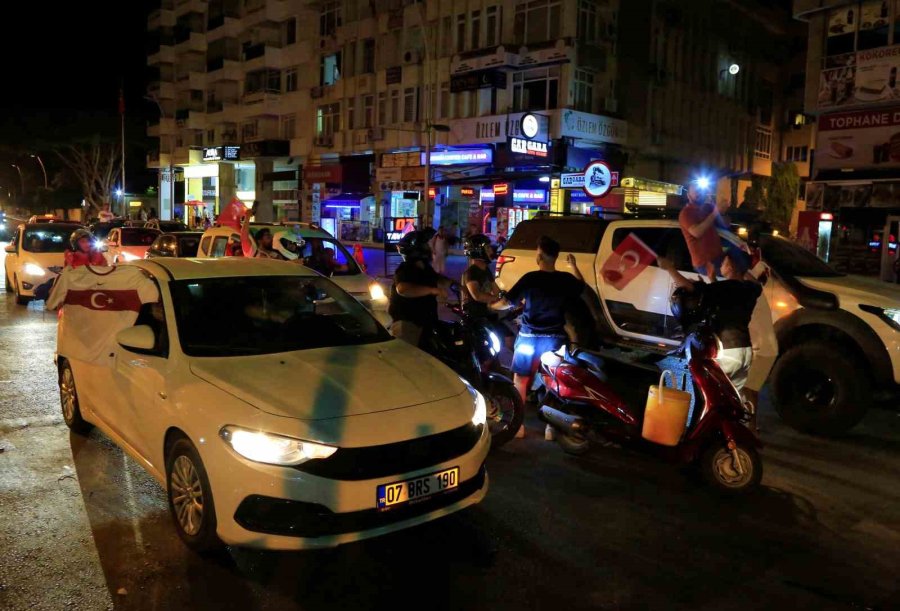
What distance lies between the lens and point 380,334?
536 cm

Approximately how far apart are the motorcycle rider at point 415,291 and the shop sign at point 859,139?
865 inches

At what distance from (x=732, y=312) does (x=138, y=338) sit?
4400 millimetres

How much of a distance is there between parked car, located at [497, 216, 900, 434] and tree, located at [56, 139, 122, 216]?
2408 inches

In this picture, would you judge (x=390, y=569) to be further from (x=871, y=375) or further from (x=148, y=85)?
(x=148, y=85)

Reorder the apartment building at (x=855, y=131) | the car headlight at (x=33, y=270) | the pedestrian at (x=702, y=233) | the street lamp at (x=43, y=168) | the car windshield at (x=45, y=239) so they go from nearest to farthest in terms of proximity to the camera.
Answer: the pedestrian at (x=702, y=233) < the car headlight at (x=33, y=270) < the car windshield at (x=45, y=239) < the apartment building at (x=855, y=131) < the street lamp at (x=43, y=168)

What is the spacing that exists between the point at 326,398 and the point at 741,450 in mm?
3120

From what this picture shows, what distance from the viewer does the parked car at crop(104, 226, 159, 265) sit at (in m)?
17.5

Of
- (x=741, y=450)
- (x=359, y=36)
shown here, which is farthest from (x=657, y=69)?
(x=741, y=450)

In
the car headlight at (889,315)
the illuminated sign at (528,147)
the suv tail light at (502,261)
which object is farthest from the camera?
the illuminated sign at (528,147)

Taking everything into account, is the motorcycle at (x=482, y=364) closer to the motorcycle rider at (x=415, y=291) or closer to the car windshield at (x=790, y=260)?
the motorcycle rider at (x=415, y=291)

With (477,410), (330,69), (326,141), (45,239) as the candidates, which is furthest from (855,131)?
(330,69)

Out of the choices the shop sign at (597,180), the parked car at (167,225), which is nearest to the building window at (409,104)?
the parked car at (167,225)

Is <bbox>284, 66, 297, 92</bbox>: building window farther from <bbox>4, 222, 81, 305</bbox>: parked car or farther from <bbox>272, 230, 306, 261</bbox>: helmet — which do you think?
<bbox>272, 230, 306, 261</bbox>: helmet

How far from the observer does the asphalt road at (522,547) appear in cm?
382
